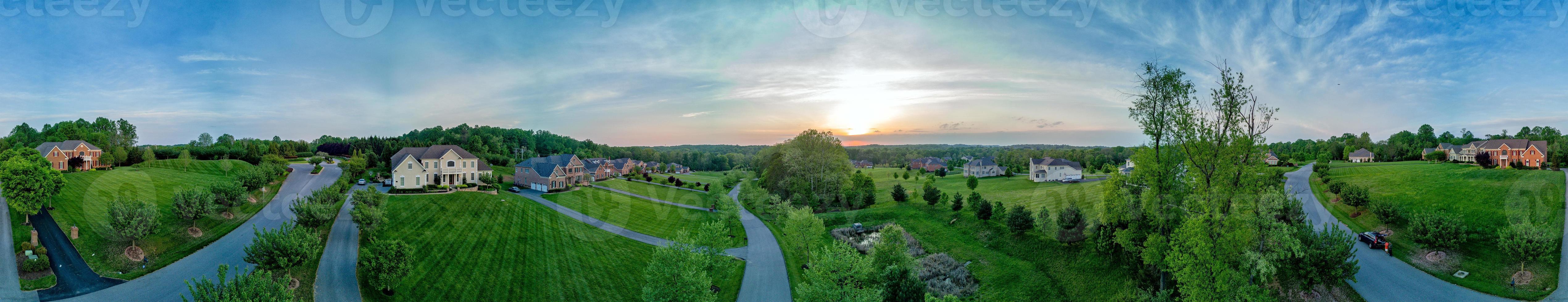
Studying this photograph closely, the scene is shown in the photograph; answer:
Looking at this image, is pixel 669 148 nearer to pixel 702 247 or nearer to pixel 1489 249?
pixel 702 247

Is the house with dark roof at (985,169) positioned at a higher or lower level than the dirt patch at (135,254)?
higher

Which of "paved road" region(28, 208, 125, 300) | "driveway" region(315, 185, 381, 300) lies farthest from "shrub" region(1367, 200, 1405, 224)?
"paved road" region(28, 208, 125, 300)

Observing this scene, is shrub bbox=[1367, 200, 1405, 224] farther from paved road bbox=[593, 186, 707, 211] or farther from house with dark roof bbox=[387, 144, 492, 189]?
house with dark roof bbox=[387, 144, 492, 189]

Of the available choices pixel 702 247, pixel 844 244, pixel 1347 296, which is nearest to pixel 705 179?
pixel 702 247

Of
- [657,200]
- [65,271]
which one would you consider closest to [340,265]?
[65,271]

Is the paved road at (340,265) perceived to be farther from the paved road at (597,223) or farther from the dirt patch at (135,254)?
the paved road at (597,223)

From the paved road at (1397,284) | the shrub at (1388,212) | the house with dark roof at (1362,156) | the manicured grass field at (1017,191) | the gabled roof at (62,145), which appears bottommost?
the paved road at (1397,284)

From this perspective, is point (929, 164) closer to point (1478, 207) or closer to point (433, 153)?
point (1478, 207)

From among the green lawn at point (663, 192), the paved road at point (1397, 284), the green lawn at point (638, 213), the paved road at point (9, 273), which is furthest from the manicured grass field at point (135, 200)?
the paved road at point (1397, 284)
